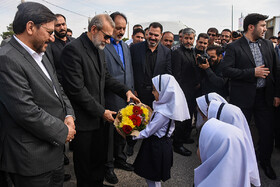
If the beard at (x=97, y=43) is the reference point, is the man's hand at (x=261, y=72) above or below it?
below

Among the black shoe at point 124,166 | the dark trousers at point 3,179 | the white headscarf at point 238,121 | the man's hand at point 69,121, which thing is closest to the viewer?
the white headscarf at point 238,121

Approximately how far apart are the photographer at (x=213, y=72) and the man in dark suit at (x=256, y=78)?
0.34 metres

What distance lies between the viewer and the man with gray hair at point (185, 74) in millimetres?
4656

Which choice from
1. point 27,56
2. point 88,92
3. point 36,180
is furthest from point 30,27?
point 36,180

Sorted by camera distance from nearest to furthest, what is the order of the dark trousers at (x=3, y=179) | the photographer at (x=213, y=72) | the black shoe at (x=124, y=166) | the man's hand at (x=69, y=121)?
the man's hand at (x=69, y=121) → the dark trousers at (x=3, y=179) → the black shoe at (x=124, y=166) → the photographer at (x=213, y=72)

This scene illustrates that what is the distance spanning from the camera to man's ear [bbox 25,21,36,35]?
1.80 metres

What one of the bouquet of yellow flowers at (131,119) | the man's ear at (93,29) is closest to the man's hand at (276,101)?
the bouquet of yellow flowers at (131,119)

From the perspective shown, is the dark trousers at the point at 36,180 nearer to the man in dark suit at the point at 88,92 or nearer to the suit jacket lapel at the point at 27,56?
the man in dark suit at the point at 88,92

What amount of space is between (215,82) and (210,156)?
111 inches

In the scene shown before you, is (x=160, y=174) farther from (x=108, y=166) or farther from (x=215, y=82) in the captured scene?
(x=215, y=82)

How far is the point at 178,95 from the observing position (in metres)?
2.79

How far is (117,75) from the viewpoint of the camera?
11.9ft

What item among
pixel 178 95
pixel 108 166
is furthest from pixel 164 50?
pixel 108 166

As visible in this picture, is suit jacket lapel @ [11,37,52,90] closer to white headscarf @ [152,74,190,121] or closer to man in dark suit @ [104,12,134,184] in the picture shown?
white headscarf @ [152,74,190,121]
